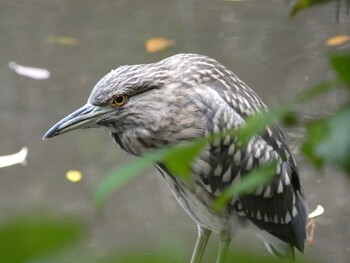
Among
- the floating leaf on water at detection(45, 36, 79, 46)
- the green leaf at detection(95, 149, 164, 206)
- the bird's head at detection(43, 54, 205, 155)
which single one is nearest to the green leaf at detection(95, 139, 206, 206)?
the green leaf at detection(95, 149, 164, 206)

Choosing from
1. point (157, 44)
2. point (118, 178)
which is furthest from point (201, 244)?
point (118, 178)

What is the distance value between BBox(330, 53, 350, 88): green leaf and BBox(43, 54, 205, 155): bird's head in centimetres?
216

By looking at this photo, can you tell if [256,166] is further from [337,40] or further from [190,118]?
[337,40]

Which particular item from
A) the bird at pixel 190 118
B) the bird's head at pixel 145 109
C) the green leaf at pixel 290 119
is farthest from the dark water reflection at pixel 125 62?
the green leaf at pixel 290 119

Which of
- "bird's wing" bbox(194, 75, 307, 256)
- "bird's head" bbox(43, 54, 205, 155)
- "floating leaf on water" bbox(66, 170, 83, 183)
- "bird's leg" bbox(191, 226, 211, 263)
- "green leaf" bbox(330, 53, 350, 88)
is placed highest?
"green leaf" bbox(330, 53, 350, 88)

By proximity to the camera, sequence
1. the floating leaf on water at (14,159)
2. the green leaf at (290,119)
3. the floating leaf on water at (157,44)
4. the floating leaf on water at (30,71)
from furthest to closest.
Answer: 1. the floating leaf on water at (157,44)
2. the floating leaf on water at (30,71)
3. the floating leaf on water at (14,159)
4. the green leaf at (290,119)

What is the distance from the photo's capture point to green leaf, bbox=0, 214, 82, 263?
0.50 metres

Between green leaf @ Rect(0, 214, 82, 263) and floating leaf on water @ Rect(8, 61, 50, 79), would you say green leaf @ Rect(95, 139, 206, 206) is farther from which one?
floating leaf on water @ Rect(8, 61, 50, 79)

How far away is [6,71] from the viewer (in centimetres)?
482

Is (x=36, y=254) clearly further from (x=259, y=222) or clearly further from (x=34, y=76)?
(x=34, y=76)

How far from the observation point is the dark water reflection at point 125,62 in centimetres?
388

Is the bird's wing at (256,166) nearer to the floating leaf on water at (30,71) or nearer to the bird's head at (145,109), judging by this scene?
the bird's head at (145,109)

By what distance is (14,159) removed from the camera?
4.21 m

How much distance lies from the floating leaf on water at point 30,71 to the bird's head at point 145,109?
2.10 metres
